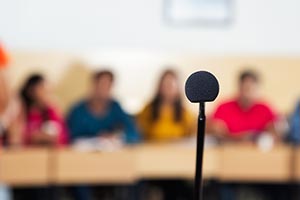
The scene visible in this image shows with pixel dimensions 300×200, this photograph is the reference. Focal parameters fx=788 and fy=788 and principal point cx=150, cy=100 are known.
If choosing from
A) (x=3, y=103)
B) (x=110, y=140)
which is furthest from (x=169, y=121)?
(x=3, y=103)

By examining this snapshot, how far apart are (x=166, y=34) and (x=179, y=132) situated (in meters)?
1.13

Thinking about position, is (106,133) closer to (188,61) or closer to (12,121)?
(12,121)

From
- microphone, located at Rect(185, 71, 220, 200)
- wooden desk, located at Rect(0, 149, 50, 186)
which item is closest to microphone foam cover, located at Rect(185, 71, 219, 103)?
microphone, located at Rect(185, 71, 220, 200)

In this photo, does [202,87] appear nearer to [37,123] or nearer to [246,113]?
[37,123]

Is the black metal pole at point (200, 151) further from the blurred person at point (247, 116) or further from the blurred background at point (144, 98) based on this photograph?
the blurred person at point (247, 116)

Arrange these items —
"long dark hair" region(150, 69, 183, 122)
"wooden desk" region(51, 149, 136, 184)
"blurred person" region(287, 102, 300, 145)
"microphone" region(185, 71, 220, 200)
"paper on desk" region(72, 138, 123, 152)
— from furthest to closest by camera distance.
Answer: "long dark hair" region(150, 69, 183, 122) < "blurred person" region(287, 102, 300, 145) < "paper on desk" region(72, 138, 123, 152) < "wooden desk" region(51, 149, 136, 184) < "microphone" region(185, 71, 220, 200)

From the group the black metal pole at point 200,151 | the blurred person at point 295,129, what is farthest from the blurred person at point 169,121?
the black metal pole at point 200,151

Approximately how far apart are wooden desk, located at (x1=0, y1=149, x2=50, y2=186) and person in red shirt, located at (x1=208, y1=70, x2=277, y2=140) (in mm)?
1424

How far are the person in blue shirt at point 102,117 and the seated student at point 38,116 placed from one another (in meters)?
0.13

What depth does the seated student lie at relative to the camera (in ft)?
18.0

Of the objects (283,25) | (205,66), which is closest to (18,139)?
(205,66)

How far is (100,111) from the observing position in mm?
5859

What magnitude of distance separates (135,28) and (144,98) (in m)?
0.61

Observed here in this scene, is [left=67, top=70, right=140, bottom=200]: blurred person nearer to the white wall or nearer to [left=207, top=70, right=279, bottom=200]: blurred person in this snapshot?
[left=207, top=70, right=279, bottom=200]: blurred person
